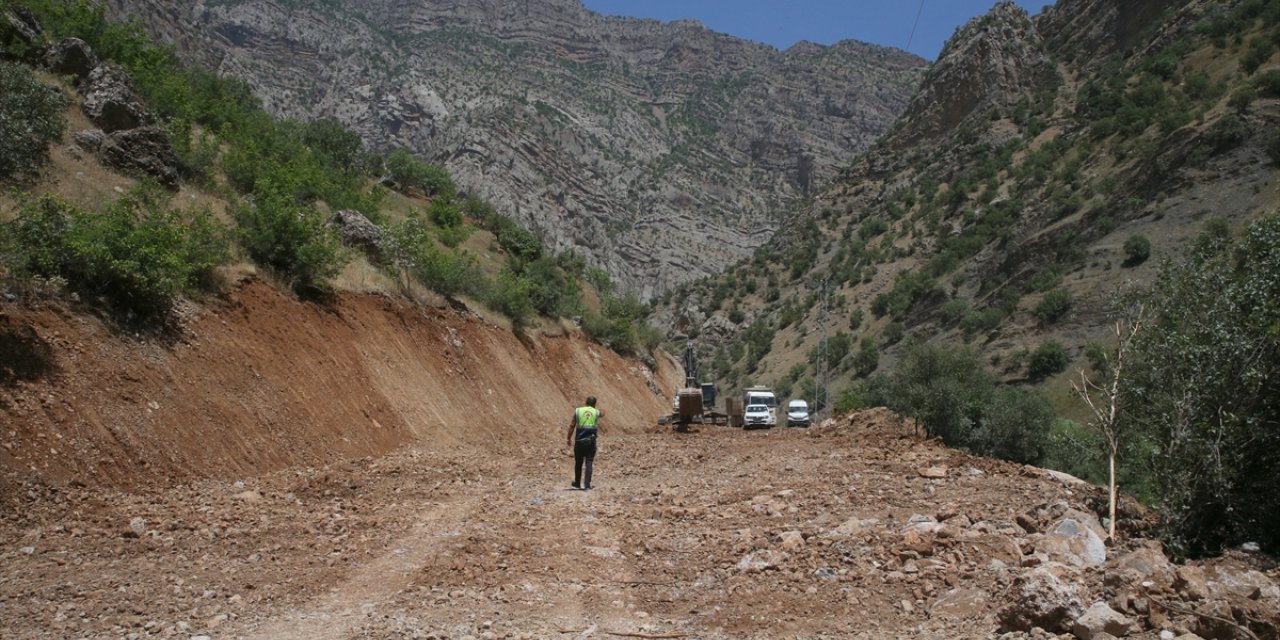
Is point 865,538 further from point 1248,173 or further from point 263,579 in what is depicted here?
point 1248,173

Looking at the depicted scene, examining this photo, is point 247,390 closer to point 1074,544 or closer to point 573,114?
point 1074,544

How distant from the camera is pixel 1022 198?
69.4 meters

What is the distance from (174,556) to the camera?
714cm

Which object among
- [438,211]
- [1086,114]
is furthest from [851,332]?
[438,211]

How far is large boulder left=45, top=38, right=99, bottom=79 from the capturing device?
19.2m

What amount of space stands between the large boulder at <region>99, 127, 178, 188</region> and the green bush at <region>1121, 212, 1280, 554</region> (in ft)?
63.9

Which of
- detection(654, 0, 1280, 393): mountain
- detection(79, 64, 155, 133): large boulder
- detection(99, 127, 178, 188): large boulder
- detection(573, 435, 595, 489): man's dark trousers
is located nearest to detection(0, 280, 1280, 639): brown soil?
detection(573, 435, 595, 489): man's dark trousers

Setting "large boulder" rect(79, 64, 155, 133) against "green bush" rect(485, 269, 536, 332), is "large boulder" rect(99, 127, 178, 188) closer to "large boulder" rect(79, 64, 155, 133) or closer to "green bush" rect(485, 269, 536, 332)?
"large boulder" rect(79, 64, 155, 133)

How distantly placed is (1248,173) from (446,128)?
9680cm

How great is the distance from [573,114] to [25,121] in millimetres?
126414

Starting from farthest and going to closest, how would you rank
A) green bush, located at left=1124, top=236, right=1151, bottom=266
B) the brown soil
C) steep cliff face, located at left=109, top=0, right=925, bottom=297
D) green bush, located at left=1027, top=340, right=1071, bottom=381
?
1. steep cliff face, located at left=109, top=0, right=925, bottom=297
2. green bush, located at left=1124, top=236, right=1151, bottom=266
3. green bush, located at left=1027, top=340, right=1071, bottom=381
4. the brown soil

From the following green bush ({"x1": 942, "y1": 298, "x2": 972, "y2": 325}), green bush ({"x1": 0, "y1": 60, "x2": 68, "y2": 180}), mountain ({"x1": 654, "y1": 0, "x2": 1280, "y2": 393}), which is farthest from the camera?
green bush ({"x1": 942, "y1": 298, "x2": 972, "y2": 325})

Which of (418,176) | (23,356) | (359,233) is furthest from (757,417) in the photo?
(23,356)

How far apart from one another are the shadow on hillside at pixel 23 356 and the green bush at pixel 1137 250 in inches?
2043
